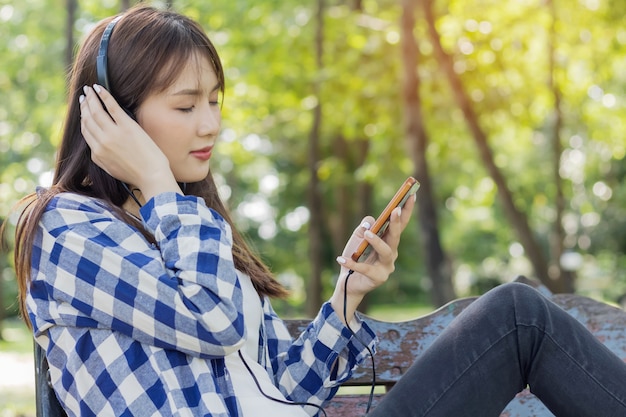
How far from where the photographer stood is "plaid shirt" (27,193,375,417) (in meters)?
1.95

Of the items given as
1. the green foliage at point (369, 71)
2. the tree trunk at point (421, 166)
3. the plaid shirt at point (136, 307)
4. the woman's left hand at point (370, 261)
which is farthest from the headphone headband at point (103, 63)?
the tree trunk at point (421, 166)

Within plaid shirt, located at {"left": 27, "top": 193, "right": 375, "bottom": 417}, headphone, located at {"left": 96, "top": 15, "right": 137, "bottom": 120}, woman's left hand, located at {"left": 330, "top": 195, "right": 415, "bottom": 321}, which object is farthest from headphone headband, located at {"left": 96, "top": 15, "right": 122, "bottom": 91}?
woman's left hand, located at {"left": 330, "top": 195, "right": 415, "bottom": 321}

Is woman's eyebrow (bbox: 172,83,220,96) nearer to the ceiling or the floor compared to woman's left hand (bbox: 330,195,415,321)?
A: nearer to the ceiling

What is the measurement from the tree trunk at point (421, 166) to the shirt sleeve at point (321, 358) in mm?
7055

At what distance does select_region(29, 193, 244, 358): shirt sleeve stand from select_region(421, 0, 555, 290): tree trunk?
8.01 m

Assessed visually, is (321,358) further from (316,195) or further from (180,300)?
(316,195)

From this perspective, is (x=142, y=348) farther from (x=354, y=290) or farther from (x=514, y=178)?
(x=514, y=178)

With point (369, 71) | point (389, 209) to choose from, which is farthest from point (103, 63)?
point (369, 71)

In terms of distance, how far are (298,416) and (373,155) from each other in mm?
10401

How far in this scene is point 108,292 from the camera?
77.4 inches

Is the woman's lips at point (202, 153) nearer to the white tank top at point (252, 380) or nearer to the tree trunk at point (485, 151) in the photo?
the white tank top at point (252, 380)

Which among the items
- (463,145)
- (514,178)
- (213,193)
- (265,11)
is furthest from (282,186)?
(213,193)

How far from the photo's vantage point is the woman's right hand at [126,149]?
82.9 inches

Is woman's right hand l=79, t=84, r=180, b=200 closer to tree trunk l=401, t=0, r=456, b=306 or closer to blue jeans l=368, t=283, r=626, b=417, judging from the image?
blue jeans l=368, t=283, r=626, b=417
